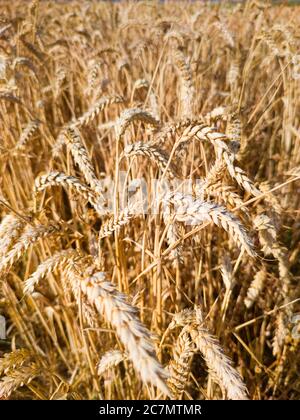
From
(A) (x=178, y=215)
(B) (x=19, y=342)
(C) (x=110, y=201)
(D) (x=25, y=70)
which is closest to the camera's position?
(A) (x=178, y=215)

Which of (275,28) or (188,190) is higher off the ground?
(275,28)

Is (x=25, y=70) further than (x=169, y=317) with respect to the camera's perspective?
Yes

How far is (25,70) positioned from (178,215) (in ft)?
6.18

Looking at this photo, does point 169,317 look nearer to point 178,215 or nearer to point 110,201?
point 110,201

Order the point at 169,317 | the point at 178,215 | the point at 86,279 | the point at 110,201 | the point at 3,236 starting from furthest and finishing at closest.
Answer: the point at 169,317 → the point at 110,201 → the point at 3,236 → the point at 178,215 → the point at 86,279

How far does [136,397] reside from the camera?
1.23m

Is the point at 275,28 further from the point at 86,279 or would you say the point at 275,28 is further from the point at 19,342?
the point at 19,342

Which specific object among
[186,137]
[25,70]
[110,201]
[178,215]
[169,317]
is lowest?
[169,317]

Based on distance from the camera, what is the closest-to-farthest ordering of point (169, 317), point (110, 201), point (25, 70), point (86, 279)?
point (86, 279)
point (110, 201)
point (169, 317)
point (25, 70)

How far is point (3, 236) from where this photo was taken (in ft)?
3.01
